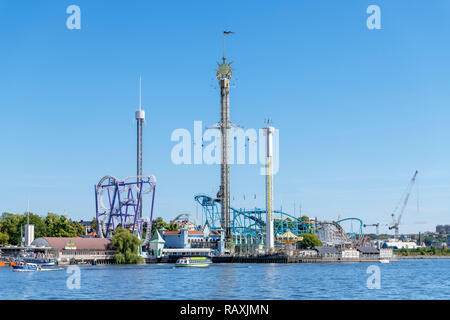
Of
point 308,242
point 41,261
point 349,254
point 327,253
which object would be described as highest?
point 308,242

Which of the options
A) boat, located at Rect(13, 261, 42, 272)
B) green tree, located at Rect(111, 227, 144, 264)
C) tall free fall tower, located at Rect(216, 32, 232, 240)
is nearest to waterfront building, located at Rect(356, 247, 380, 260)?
tall free fall tower, located at Rect(216, 32, 232, 240)

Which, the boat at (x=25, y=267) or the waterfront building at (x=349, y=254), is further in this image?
the waterfront building at (x=349, y=254)

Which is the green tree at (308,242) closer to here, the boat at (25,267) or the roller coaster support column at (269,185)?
the roller coaster support column at (269,185)

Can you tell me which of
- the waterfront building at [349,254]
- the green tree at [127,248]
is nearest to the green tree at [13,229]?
the green tree at [127,248]

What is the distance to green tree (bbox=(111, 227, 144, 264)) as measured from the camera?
398 feet

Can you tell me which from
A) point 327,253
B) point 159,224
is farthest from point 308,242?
point 159,224

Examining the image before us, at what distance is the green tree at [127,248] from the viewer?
121 metres

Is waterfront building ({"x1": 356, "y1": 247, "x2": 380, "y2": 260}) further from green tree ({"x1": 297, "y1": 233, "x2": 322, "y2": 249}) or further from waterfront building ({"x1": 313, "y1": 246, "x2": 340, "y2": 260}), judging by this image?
green tree ({"x1": 297, "y1": 233, "x2": 322, "y2": 249})

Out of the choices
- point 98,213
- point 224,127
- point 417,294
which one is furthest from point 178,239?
point 417,294

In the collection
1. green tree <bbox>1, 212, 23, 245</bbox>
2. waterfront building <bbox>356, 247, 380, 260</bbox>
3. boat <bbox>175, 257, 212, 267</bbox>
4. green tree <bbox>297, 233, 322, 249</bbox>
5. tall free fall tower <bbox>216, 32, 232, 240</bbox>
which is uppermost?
tall free fall tower <bbox>216, 32, 232, 240</bbox>

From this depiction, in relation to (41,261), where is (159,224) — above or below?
above

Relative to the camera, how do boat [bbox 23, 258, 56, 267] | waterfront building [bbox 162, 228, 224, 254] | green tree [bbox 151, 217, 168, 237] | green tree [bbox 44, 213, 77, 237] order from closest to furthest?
boat [bbox 23, 258, 56, 267] < green tree [bbox 44, 213, 77, 237] < waterfront building [bbox 162, 228, 224, 254] < green tree [bbox 151, 217, 168, 237]

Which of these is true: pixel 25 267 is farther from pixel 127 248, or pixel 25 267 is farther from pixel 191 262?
pixel 127 248

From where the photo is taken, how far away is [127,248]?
122688mm
